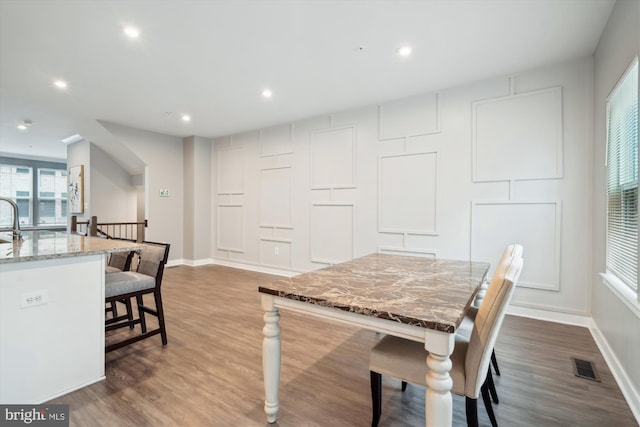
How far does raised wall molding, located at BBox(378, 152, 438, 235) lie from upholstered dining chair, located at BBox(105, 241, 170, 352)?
9.24ft

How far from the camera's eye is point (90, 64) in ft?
10.2

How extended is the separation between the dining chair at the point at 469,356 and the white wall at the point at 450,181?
224 centimetres

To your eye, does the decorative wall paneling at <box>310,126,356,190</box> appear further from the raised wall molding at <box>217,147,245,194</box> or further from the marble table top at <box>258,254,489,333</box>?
the marble table top at <box>258,254,489,333</box>

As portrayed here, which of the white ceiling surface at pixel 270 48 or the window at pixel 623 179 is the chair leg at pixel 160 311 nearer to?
the white ceiling surface at pixel 270 48

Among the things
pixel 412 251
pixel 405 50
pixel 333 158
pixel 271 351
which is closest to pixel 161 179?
pixel 333 158

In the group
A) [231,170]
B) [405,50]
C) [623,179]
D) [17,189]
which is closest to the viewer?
[623,179]

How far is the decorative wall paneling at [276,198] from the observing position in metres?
5.25

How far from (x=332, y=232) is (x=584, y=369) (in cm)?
319

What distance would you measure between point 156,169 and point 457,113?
544 cm

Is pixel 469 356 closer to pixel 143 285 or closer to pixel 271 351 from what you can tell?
pixel 271 351

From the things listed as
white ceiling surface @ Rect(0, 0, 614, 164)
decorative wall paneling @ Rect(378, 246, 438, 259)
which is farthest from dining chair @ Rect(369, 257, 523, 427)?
decorative wall paneling @ Rect(378, 246, 438, 259)

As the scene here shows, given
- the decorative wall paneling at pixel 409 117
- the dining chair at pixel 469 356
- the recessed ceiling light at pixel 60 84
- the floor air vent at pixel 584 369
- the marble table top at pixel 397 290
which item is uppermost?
the recessed ceiling light at pixel 60 84

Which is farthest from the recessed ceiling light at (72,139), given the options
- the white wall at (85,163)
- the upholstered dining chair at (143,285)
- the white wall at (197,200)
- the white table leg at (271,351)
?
the white table leg at (271,351)

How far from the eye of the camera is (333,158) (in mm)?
4691
